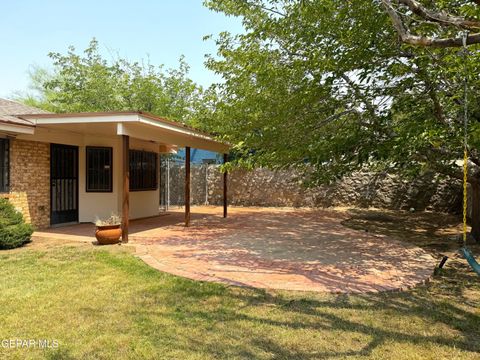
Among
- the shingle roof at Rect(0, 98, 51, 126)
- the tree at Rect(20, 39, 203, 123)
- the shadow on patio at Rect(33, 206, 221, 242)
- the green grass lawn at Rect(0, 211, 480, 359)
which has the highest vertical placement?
the tree at Rect(20, 39, 203, 123)

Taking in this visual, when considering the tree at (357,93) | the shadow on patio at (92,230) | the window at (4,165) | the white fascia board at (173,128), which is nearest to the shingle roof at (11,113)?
the window at (4,165)

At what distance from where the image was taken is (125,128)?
755 centimetres

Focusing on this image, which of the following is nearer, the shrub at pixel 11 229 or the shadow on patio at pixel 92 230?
→ the shrub at pixel 11 229

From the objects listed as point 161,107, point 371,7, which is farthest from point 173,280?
point 161,107

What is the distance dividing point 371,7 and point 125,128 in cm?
518

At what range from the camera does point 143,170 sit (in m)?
12.1

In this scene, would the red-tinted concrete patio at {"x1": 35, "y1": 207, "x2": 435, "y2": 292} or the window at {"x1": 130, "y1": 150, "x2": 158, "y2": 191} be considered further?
the window at {"x1": 130, "y1": 150, "x2": 158, "y2": 191}

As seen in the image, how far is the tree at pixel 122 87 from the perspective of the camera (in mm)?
16828

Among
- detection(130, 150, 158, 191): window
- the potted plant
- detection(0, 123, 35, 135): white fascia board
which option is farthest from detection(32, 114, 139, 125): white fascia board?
detection(130, 150, 158, 191): window

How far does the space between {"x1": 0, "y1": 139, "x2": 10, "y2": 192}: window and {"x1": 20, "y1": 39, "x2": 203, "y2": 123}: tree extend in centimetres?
842

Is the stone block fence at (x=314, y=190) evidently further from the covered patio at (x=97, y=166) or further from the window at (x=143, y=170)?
the covered patio at (x=97, y=166)

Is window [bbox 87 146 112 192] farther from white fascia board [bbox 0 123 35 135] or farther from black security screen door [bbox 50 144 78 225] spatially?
white fascia board [bbox 0 123 35 135]

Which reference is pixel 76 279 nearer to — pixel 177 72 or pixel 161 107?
pixel 161 107

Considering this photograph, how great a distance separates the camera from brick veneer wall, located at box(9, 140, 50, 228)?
333 inches
